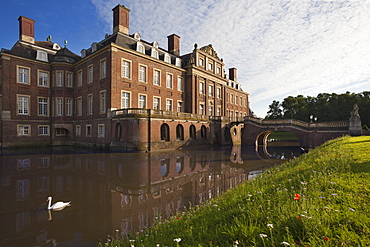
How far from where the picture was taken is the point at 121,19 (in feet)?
83.1

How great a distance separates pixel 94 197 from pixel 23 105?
24549 mm

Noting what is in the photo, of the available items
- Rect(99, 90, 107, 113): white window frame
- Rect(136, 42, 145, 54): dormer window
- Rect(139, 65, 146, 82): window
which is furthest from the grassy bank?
Rect(136, 42, 145, 54): dormer window

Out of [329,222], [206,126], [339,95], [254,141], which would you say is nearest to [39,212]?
[329,222]

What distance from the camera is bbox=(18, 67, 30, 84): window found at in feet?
79.4

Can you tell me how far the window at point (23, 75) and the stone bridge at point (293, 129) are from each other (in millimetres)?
28590

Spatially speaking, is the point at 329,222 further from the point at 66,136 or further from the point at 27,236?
the point at 66,136

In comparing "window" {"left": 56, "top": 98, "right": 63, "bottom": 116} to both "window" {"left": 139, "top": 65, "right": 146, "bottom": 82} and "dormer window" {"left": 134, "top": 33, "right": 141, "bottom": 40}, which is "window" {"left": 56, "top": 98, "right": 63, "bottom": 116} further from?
"dormer window" {"left": 134, "top": 33, "right": 141, "bottom": 40}

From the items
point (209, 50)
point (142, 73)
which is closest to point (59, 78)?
point (142, 73)

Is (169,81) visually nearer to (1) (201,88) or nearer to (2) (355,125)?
(1) (201,88)

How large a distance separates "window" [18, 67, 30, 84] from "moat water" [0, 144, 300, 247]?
659 inches

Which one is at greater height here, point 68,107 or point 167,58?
point 167,58

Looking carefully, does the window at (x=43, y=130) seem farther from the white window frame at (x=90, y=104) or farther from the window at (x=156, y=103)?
the window at (x=156, y=103)

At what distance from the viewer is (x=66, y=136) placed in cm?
2788

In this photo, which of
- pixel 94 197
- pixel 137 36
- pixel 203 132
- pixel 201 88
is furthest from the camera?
pixel 201 88
